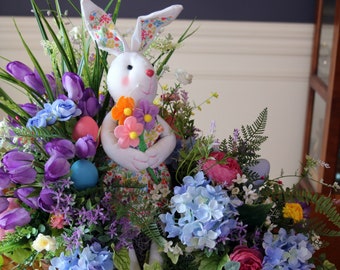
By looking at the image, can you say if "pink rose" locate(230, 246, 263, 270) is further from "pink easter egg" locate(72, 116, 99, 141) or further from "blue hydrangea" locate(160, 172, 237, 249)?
"pink easter egg" locate(72, 116, 99, 141)

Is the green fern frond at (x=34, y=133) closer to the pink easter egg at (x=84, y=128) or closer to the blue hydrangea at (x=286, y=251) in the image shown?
the pink easter egg at (x=84, y=128)

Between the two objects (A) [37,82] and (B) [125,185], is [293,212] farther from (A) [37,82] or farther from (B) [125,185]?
(A) [37,82]

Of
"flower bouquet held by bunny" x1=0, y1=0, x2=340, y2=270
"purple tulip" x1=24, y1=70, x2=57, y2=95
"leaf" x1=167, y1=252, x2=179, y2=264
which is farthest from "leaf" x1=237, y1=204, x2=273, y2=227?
"purple tulip" x1=24, y1=70, x2=57, y2=95

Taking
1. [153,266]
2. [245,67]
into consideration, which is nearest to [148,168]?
[153,266]

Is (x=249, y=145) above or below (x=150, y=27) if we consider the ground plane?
below

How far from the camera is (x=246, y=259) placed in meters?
0.68

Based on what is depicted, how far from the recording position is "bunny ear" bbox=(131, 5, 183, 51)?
0.75 metres

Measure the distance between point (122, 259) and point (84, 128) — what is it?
18cm

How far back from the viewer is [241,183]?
771 millimetres

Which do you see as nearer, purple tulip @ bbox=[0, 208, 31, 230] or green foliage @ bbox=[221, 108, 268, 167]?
purple tulip @ bbox=[0, 208, 31, 230]

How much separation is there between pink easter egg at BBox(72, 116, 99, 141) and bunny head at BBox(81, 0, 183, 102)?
0.06 metres

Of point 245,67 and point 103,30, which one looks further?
point 245,67

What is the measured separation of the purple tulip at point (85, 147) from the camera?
27.3 inches

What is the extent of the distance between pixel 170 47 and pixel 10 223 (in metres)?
0.36
